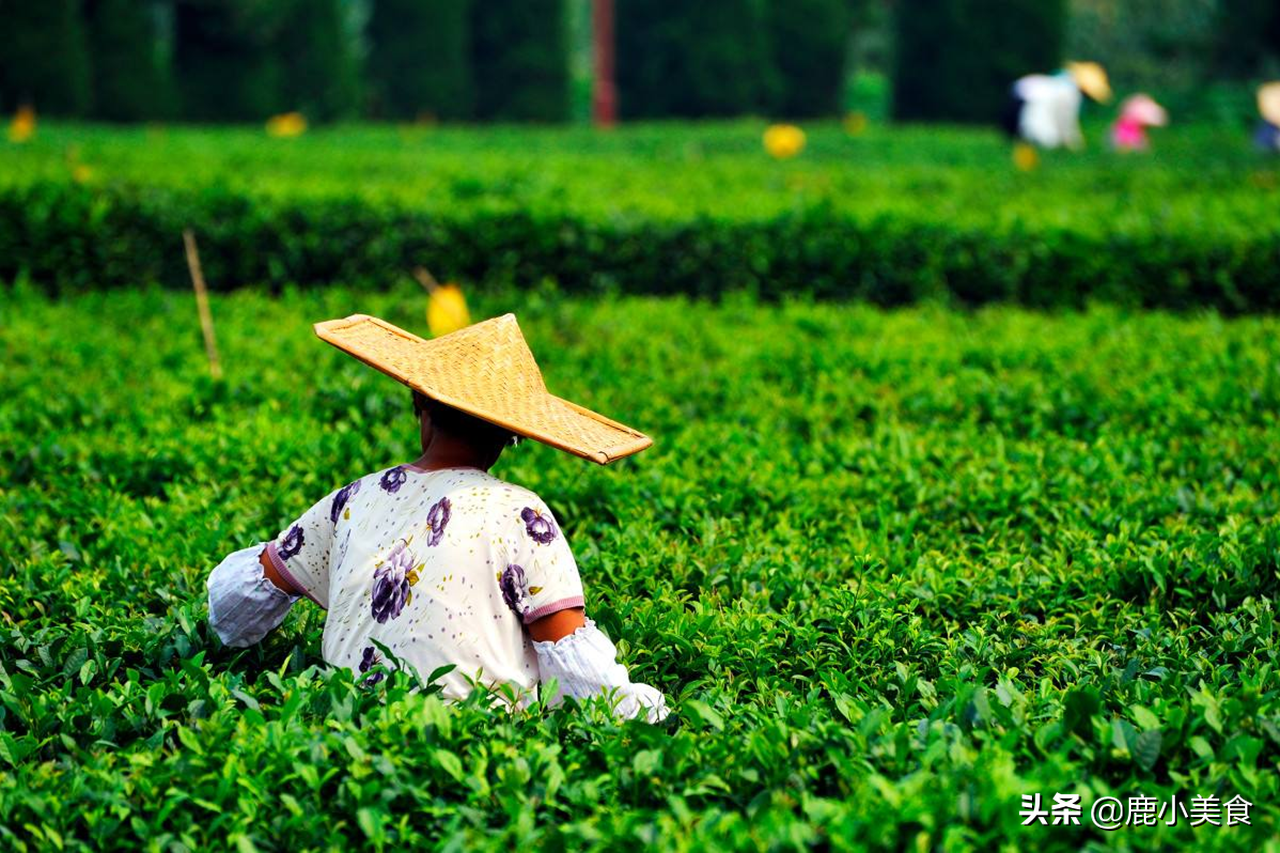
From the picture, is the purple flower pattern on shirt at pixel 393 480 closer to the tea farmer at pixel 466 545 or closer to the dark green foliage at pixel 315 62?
the tea farmer at pixel 466 545

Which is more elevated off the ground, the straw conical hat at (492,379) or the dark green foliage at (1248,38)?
the straw conical hat at (492,379)

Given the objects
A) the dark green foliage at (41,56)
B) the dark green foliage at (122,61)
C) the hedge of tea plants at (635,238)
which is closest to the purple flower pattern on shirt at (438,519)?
the hedge of tea plants at (635,238)

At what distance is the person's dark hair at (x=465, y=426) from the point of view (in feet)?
10.0

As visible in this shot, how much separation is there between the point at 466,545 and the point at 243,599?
66 centimetres

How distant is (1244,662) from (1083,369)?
3.19m

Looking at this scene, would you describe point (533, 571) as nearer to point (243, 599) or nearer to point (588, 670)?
point (588, 670)

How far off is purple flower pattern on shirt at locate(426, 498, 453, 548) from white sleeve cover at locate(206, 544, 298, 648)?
502 mm

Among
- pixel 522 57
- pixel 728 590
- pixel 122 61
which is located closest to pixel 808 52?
pixel 522 57

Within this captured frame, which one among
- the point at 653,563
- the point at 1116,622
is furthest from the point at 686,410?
the point at 1116,622

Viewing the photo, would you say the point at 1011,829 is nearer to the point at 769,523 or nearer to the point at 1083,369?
the point at 769,523

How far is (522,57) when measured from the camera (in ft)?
92.4

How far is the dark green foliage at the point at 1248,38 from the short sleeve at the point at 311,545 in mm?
29561

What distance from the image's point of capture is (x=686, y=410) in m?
5.81

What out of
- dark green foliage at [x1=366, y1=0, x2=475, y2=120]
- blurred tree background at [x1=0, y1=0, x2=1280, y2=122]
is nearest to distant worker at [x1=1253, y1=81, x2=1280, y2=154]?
blurred tree background at [x1=0, y1=0, x2=1280, y2=122]
